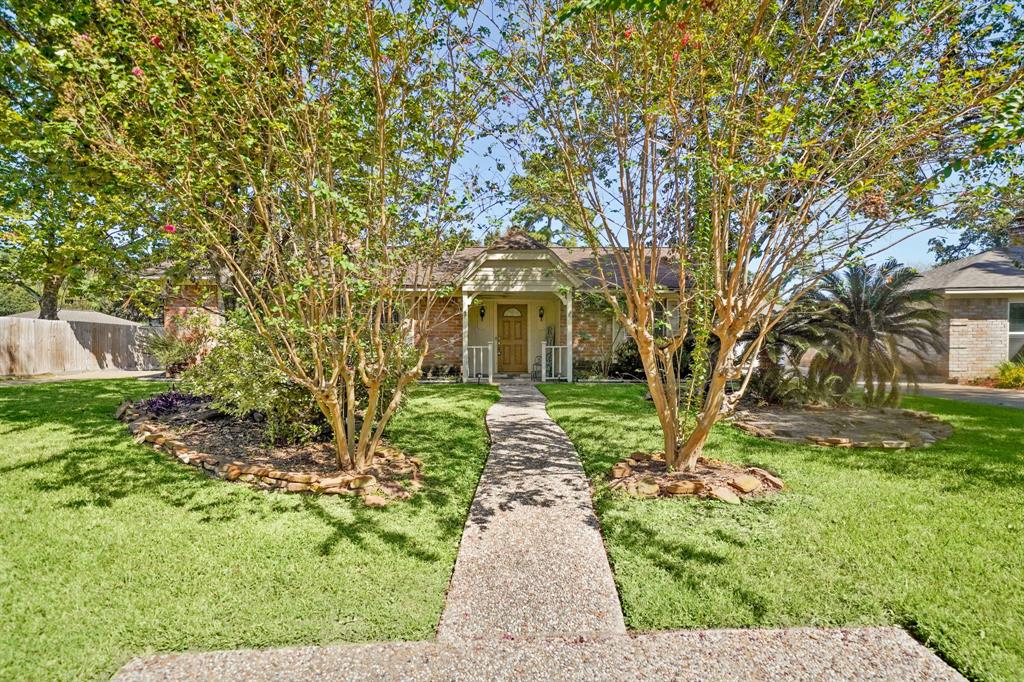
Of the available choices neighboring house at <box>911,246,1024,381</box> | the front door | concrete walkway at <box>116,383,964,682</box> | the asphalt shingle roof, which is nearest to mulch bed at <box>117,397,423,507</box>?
concrete walkway at <box>116,383,964,682</box>

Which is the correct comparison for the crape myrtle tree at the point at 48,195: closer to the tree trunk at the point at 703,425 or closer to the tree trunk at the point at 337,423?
the tree trunk at the point at 337,423

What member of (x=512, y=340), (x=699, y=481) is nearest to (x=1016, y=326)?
(x=512, y=340)

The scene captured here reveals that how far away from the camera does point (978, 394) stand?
39.1ft

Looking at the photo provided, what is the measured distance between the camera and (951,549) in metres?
A: 3.47

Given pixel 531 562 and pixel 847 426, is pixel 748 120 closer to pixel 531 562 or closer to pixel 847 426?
pixel 531 562

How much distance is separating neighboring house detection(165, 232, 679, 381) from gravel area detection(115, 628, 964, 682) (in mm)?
10493

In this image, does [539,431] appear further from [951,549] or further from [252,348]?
[951,549]

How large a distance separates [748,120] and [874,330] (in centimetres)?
591

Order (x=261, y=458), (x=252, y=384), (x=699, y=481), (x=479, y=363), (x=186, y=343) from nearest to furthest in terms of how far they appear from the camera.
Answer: (x=699, y=481)
(x=252, y=384)
(x=261, y=458)
(x=186, y=343)
(x=479, y=363)

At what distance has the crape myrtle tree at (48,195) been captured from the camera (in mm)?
6246

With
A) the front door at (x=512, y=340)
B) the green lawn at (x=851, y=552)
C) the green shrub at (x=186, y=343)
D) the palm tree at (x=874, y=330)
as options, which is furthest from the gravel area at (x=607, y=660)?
the front door at (x=512, y=340)

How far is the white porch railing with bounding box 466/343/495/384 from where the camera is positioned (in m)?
13.2

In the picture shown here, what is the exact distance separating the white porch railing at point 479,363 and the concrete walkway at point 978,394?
9206 mm

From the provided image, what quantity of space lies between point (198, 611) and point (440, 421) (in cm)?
497
